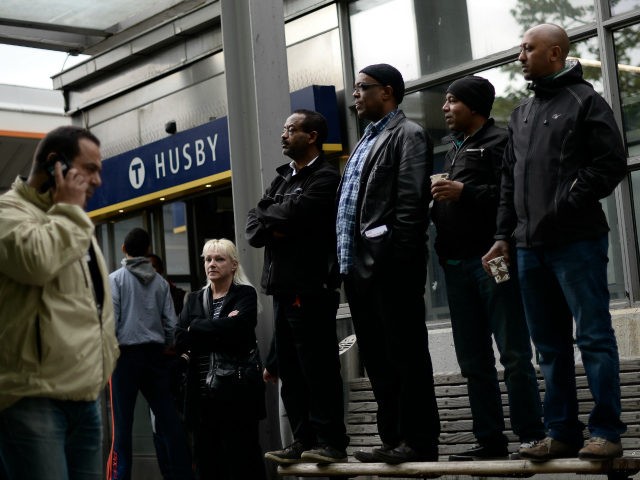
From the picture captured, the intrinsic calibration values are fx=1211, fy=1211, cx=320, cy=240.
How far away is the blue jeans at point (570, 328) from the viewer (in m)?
5.93

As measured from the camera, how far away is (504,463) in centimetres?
628

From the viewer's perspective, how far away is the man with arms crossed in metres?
4.36

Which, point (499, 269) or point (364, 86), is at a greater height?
point (364, 86)

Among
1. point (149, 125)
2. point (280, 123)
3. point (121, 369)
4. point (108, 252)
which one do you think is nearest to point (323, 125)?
point (280, 123)

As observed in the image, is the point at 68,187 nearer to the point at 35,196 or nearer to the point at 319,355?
the point at 35,196

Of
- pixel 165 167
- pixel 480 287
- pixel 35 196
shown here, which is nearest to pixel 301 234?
pixel 480 287

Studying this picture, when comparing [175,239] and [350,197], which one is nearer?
[350,197]

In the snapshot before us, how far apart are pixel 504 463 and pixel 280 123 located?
3165 millimetres

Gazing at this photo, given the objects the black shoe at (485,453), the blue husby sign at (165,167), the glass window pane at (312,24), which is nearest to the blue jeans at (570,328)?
the black shoe at (485,453)

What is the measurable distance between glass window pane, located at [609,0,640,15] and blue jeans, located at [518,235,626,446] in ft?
11.9

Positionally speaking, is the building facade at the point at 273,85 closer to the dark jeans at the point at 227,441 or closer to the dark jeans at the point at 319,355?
the dark jeans at the point at 227,441

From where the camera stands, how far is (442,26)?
10852 millimetres

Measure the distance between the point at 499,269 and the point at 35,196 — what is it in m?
2.70

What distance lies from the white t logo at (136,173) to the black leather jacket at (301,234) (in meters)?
6.88
